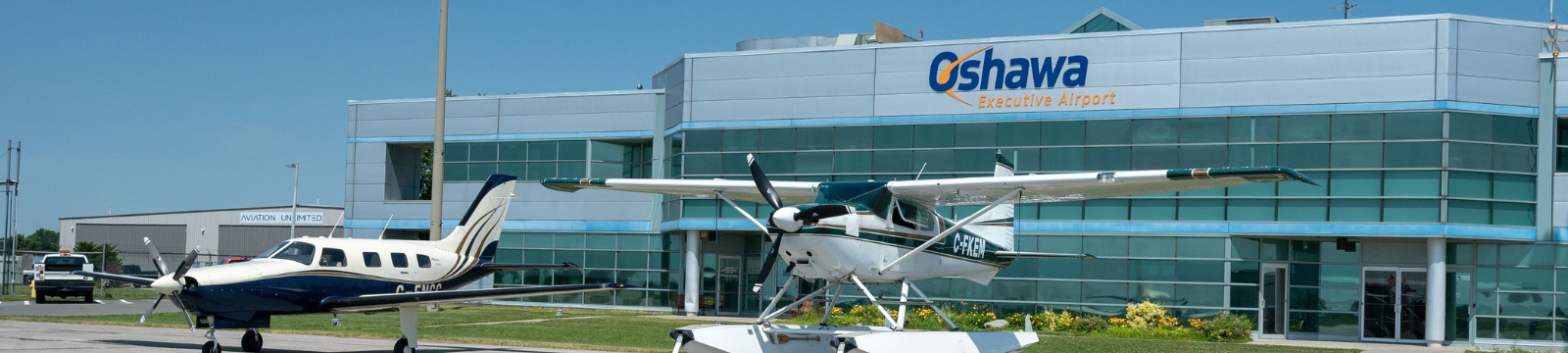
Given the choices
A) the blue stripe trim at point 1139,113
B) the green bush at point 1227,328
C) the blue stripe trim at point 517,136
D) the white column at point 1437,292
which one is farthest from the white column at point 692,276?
the white column at point 1437,292

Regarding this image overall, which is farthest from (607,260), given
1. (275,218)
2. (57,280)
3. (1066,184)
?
(275,218)

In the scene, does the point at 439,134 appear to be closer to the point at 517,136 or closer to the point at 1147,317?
the point at 517,136

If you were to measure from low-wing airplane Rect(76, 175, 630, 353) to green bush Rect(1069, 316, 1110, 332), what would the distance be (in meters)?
14.6

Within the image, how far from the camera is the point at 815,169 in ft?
102

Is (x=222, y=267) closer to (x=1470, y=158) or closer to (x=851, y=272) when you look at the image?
(x=851, y=272)

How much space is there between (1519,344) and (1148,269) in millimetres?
7630

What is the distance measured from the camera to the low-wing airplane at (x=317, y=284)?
15.0m

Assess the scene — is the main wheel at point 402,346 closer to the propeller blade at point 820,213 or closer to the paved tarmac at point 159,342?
the paved tarmac at point 159,342

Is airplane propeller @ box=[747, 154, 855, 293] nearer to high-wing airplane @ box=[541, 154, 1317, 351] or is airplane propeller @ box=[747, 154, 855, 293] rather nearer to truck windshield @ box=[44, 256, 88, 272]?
high-wing airplane @ box=[541, 154, 1317, 351]

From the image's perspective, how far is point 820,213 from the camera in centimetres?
1315

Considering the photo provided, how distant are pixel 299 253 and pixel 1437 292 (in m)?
22.2

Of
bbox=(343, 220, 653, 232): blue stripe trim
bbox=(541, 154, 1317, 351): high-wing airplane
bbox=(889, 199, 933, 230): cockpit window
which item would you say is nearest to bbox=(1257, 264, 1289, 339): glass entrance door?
bbox=(541, 154, 1317, 351): high-wing airplane

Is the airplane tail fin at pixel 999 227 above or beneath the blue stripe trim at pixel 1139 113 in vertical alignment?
beneath

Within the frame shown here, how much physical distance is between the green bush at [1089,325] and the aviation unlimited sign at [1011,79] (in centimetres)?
500
